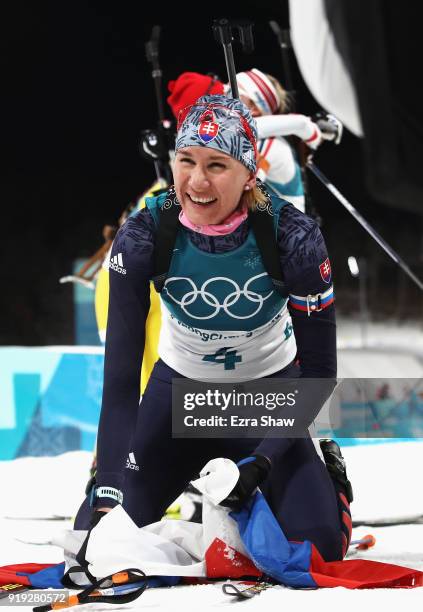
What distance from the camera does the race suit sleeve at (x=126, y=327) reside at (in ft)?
7.41

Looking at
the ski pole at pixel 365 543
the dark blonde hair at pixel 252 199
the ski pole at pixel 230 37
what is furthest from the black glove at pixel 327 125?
the ski pole at pixel 365 543

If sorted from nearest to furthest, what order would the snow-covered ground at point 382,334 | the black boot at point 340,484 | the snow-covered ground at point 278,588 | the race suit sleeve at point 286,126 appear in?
the snow-covered ground at point 278,588 → the black boot at point 340,484 → the race suit sleeve at point 286,126 → the snow-covered ground at point 382,334

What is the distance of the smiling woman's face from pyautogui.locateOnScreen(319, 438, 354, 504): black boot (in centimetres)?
76

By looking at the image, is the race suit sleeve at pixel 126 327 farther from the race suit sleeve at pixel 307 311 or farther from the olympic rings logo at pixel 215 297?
the race suit sleeve at pixel 307 311

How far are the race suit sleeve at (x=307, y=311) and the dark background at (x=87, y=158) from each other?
337cm

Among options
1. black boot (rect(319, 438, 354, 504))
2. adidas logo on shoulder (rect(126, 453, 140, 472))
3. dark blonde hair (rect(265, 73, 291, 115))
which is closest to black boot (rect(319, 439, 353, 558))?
black boot (rect(319, 438, 354, 504))

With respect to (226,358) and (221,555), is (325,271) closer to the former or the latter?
(226,358)

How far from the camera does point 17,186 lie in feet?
19.2

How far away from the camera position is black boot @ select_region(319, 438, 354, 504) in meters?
2.59

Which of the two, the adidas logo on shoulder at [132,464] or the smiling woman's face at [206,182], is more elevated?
the smiling woman's face at [206,182]

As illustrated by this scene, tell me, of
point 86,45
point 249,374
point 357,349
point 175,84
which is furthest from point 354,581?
point 86,45

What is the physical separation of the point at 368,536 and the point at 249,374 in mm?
610

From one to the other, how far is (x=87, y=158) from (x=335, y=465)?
141 inches

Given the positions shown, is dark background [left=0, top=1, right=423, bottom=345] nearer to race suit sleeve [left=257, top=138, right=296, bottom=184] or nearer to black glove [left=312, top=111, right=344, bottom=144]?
black glove [left=312, top=111, right=344, bottom=144]
